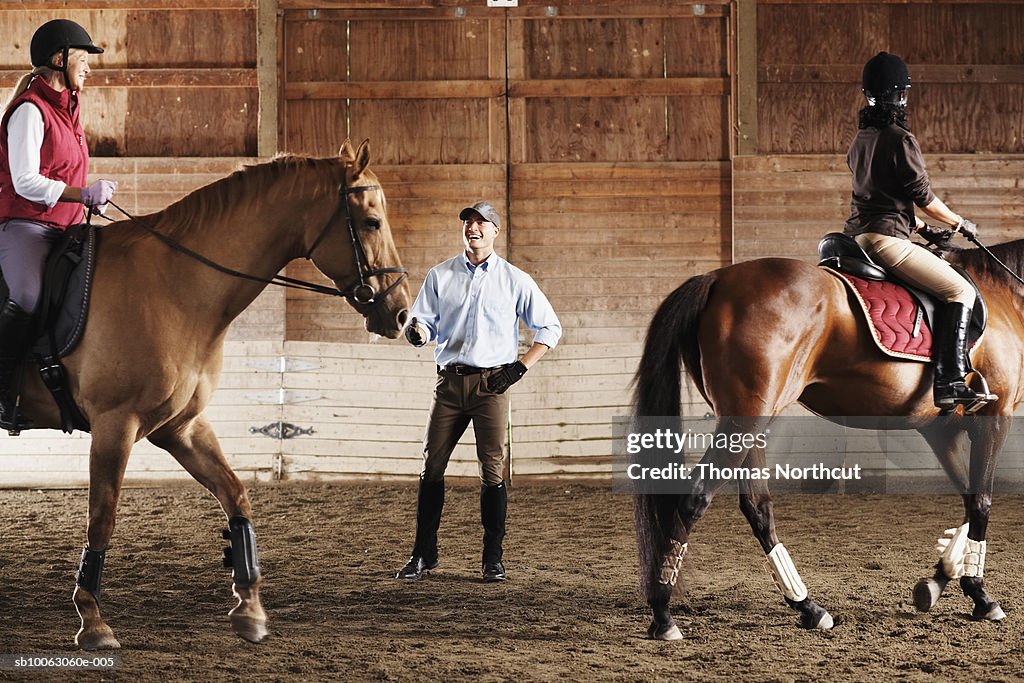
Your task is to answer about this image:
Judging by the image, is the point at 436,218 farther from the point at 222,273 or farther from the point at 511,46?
the point at 222,273

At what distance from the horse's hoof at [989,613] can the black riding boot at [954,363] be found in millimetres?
837

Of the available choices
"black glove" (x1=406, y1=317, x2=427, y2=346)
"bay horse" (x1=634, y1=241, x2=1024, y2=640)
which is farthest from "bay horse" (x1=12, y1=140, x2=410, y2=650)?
"bay horse" (x1=634, y1=241, x2=1024, y2=640)

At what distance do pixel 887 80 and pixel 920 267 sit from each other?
31.8 inches

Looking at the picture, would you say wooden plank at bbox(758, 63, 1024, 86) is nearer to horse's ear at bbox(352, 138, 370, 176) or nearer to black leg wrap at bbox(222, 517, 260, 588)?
horse's ear at bbox(352, 138, 370, 176)

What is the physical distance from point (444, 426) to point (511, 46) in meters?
4.99

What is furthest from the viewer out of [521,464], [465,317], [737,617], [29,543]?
[521,464]

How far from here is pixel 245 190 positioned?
414cm

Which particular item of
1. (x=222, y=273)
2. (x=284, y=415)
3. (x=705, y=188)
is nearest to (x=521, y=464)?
(x=284, y=415)

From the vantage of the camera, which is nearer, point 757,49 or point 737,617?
point 737,617

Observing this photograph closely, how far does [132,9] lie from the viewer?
360 inches

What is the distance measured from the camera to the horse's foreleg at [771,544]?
417cm

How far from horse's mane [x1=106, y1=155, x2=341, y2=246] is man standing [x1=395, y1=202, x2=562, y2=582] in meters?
1.04

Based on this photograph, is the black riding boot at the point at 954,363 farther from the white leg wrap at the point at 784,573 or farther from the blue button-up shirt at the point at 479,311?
the blue button-up shirt at the point at 479,311

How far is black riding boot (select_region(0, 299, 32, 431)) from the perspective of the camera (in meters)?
3.86
